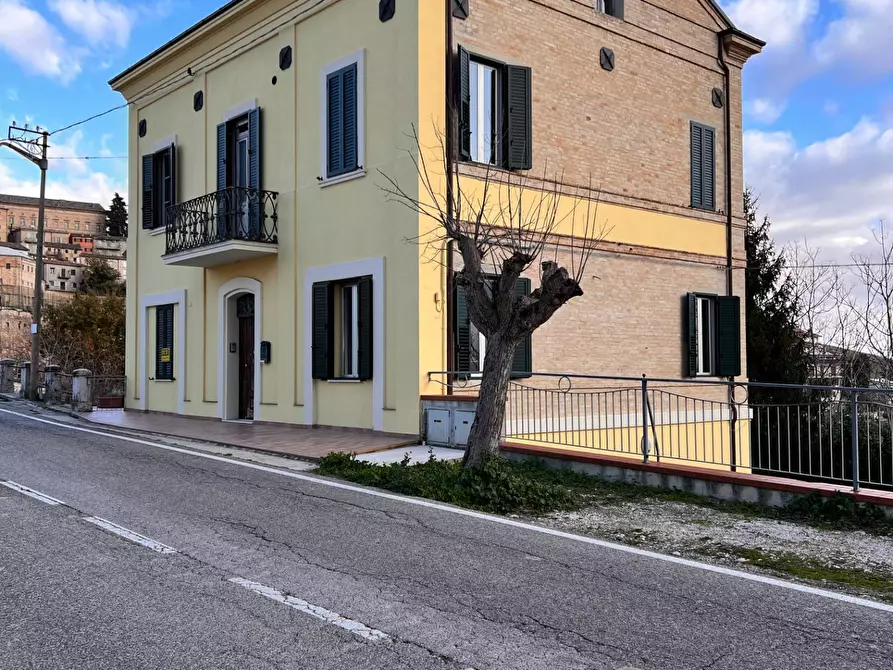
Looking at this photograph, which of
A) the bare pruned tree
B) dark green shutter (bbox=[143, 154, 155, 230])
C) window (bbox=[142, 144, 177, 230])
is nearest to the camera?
the bare pruned tree


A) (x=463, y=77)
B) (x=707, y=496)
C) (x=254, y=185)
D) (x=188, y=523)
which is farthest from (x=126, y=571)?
(x=254, y=185)

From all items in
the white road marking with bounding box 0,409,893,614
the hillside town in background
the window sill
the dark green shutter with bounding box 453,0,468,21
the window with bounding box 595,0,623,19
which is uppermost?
the hillside town in background

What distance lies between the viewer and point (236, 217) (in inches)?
648

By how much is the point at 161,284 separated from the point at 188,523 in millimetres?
14553

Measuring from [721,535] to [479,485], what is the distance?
→ 8.24 feet

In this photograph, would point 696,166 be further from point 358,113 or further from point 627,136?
point 358,113

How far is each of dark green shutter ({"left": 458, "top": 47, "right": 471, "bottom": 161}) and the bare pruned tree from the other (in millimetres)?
382

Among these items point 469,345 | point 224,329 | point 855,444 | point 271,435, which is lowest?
point 271,435

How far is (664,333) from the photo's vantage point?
1745 cm

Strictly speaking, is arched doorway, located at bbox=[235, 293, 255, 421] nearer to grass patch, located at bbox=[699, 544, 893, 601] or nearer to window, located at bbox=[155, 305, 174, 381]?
window, located at bbox=[155, 305, 174, 381]

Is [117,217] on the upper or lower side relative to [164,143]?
upper

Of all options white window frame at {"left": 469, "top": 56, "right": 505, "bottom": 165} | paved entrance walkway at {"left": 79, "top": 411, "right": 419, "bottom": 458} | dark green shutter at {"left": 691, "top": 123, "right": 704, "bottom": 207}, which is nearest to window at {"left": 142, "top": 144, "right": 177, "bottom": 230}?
paved entrance walkway at {"left": 79, "top": 411, "right": 419, "bottom": 458}

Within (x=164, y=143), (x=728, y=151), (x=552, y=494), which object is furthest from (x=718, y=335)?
(x=164, y=143)

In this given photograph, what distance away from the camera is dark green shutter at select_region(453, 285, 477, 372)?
A: 45.7ft
